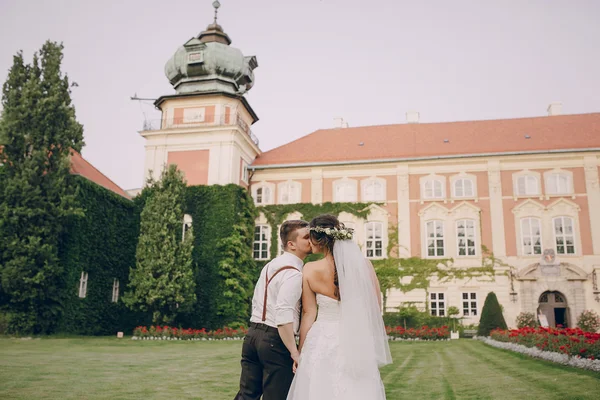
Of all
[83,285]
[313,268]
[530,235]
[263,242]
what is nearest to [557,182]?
[530,235]

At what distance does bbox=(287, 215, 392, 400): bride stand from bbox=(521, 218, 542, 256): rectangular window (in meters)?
25.2

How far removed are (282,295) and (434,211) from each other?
84.0ft

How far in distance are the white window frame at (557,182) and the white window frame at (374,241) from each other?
9579 mm

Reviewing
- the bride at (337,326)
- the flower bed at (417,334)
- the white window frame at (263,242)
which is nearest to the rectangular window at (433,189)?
the flower bed at (417,334)

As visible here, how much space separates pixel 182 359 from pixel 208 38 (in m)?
23.5

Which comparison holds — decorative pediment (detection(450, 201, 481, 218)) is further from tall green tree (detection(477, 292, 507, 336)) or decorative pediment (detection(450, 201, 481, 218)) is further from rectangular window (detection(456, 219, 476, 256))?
tall green tree (detection(477, 292, 507, 336))

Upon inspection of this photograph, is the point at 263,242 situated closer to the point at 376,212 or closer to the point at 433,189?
Answer: the point at 376,212

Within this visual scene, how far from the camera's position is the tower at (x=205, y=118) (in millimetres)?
28750

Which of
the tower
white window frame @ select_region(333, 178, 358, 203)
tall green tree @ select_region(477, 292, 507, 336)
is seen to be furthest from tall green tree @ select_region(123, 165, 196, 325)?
tall green tree @ select_region(477, 292, 507, 336)

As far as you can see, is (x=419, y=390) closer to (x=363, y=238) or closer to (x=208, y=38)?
(x=363, y=238)

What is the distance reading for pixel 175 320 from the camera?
2573cm

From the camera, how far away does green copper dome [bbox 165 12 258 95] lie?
30.1 metres

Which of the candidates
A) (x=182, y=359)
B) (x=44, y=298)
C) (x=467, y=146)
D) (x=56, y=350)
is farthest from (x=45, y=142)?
(x=467, y=146)

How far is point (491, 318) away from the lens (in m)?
23.7
